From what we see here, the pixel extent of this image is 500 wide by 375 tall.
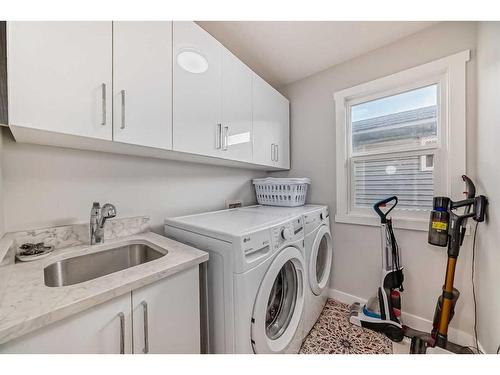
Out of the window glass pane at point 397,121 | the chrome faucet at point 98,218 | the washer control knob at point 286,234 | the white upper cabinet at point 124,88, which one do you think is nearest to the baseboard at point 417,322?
the washer control knob at point 286,234

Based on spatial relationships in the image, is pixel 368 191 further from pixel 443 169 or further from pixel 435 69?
pixel 435 69

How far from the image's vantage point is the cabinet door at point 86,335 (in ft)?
1.73

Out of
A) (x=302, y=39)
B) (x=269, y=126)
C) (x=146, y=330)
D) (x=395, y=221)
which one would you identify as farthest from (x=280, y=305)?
(x=302, y=39)

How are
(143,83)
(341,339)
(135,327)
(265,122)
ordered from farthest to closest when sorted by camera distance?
(265,122)
(341,339)
(143,83)
(135,327)

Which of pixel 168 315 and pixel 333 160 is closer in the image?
pixel 168 315

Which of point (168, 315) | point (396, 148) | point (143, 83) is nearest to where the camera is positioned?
point (168, 315)

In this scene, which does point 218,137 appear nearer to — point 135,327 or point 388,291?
point 135,327

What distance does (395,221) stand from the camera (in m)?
1.67

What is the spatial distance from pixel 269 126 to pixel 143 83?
120cm

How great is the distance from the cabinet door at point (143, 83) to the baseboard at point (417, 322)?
6.83ft

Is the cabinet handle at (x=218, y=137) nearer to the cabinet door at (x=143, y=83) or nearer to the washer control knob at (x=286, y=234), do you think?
the cabinet door at (x=143, y=83)

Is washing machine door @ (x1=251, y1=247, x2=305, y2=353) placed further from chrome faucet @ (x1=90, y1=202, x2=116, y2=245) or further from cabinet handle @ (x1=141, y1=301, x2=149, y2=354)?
chrome faucet @ (x1=90, y1=202, x2=116, y2=245)

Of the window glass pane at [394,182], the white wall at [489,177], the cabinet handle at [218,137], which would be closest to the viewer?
the white wall at [489,177]

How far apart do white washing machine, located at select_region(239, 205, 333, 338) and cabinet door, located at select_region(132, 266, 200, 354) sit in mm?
784
